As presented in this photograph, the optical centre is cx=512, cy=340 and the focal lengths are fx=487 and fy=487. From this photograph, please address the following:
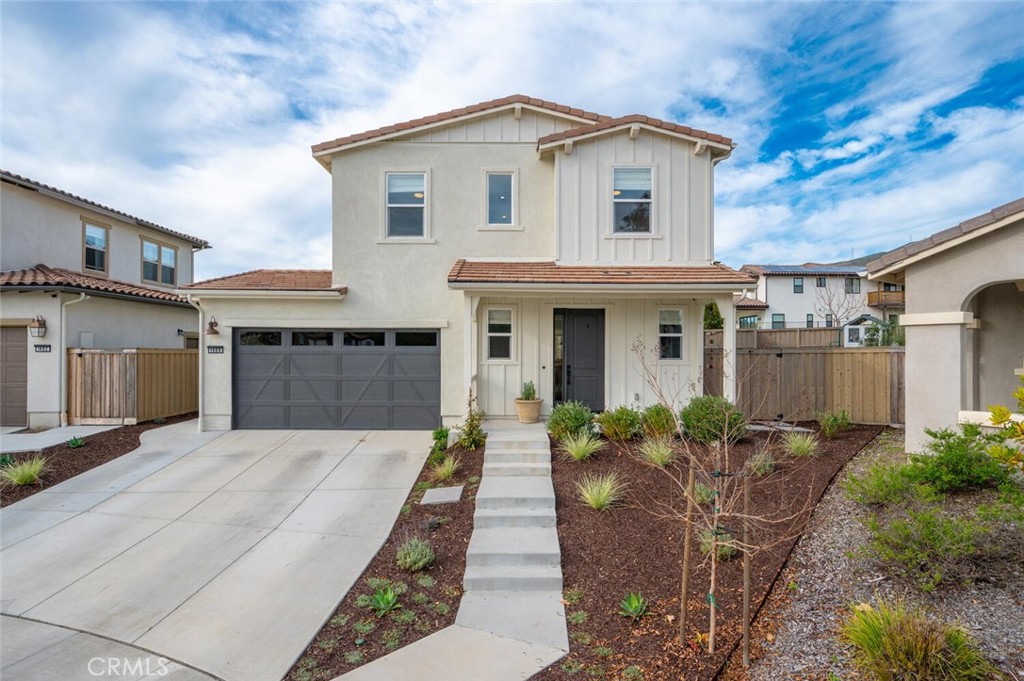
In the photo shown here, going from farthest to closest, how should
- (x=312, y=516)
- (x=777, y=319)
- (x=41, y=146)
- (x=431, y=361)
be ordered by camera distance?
(x=777, y=319) < (x=41, y=146) < (x=431, y=361) < (x=312, y=516)

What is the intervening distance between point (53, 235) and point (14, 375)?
4869mm

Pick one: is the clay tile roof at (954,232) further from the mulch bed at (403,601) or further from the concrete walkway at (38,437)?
the concrete walkway at (38,437)

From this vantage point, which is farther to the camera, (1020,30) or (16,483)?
(1020,30)

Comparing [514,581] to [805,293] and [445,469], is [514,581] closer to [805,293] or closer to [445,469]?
[445,469]

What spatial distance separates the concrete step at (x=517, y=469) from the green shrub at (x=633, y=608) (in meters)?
3.15

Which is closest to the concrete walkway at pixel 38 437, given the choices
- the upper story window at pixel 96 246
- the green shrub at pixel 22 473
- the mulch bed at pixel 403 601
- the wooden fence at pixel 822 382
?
the green shrub at pixel 22 473

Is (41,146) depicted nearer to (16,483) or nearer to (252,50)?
(252,50)

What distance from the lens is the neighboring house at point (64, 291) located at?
1152cm

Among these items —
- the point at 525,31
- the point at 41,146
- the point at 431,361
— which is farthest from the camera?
the point at 41,146

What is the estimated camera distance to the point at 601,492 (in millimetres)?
6117

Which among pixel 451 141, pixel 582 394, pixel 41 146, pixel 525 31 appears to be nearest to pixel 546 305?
pixel 582 394

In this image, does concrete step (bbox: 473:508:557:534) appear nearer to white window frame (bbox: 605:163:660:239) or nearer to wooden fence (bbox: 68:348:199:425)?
white window frame (bbox: 605:163:660:239)

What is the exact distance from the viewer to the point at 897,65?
10211mm

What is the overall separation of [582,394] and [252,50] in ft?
33.5
